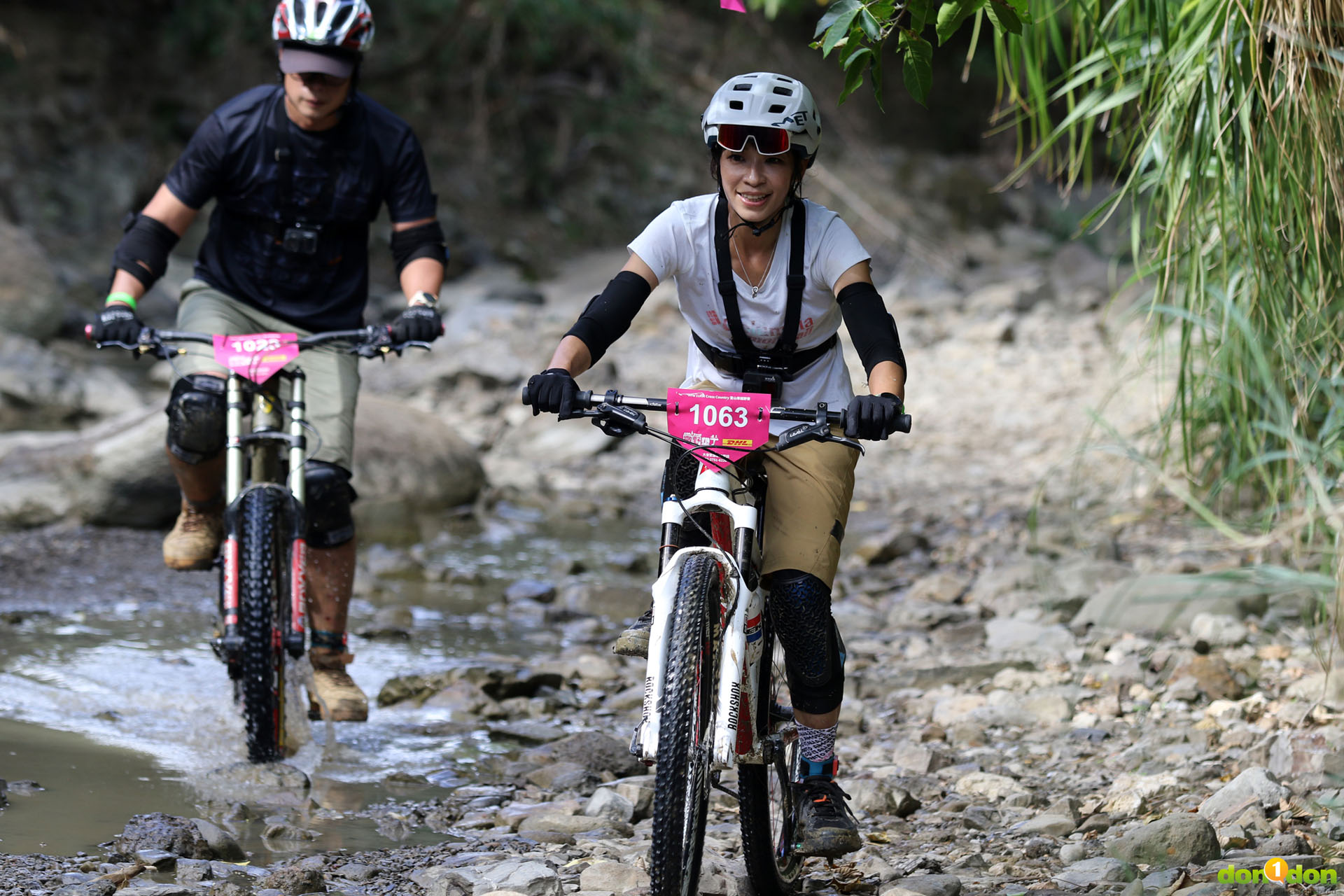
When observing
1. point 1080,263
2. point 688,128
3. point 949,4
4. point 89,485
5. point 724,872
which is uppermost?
point 688,128

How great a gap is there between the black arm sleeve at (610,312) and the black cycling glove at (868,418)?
646mm

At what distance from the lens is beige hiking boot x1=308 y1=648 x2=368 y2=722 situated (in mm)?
4449

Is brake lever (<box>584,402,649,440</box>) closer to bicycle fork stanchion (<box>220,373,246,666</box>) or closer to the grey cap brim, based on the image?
bicycle fork stanchion (<box>220,373,246,666</box>)

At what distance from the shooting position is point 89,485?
7453mm

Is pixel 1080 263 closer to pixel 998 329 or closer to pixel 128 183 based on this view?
pixel 998 329

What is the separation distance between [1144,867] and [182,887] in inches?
88.2

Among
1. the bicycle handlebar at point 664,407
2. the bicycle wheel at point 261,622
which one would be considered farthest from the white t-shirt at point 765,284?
the bicycle wheel at point 261,622

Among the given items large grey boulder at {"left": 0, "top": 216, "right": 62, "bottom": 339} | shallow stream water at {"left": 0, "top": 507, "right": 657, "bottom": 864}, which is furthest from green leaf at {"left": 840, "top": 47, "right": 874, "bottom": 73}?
large grey boulder at {"left": 0, "top": 216, "right": 62, "bottom": 339}

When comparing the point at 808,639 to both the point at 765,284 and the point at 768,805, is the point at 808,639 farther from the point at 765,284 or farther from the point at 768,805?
the point at 765,284

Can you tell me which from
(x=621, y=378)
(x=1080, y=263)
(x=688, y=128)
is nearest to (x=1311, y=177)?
(x=621, y=378)

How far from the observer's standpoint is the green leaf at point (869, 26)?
9.97 feet

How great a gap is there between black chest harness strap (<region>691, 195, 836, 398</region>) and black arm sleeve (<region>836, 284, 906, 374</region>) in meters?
0.12

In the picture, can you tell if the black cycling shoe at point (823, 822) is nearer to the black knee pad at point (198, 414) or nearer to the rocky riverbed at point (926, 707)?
the rocky riverbed at point (926, 707)

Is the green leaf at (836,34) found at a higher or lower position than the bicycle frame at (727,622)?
higher
